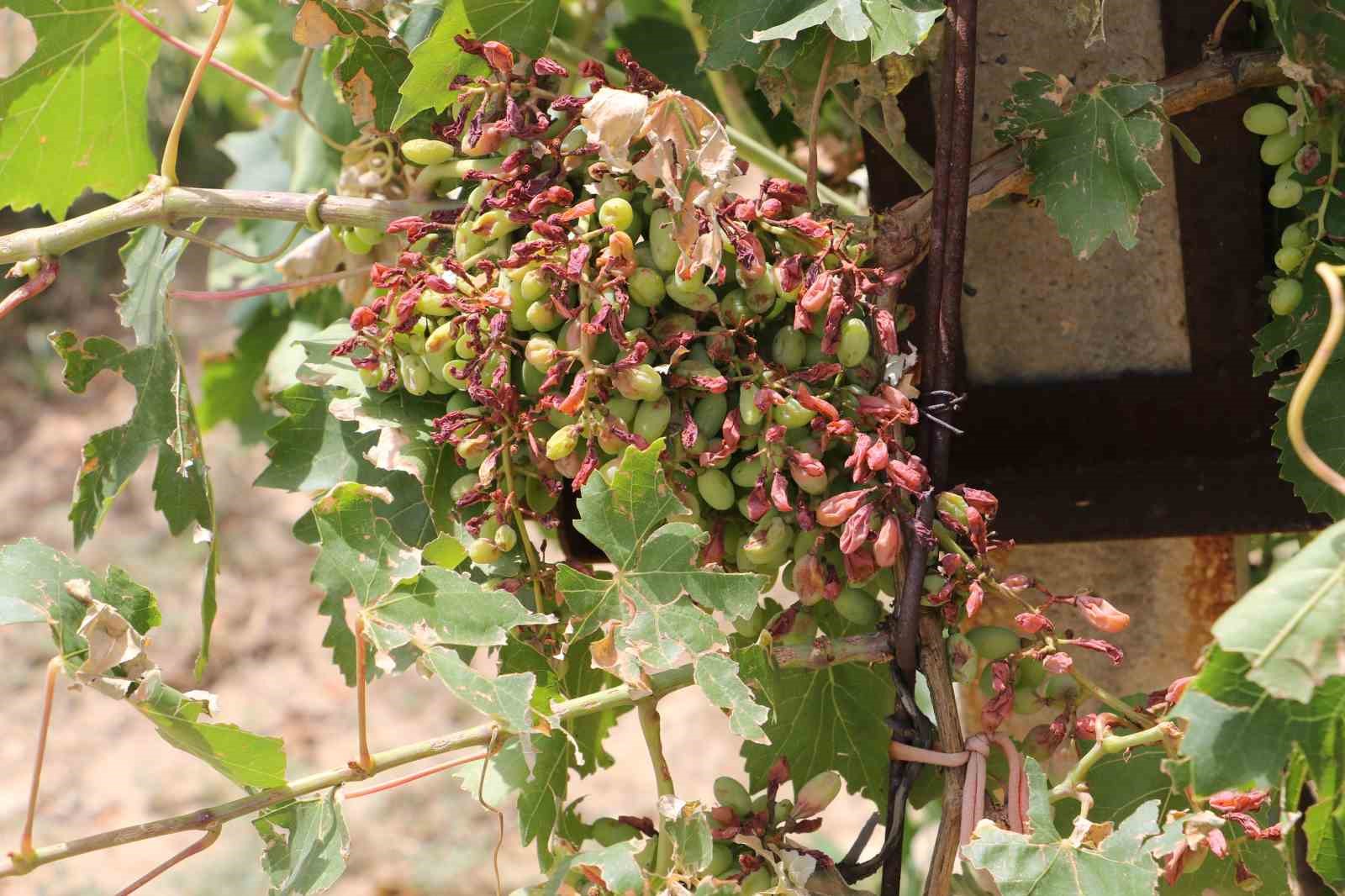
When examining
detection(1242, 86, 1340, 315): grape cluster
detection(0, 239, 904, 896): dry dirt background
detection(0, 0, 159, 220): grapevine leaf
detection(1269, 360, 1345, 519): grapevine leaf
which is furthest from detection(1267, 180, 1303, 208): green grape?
detection(0, 239, 904, 896): dry dirt background

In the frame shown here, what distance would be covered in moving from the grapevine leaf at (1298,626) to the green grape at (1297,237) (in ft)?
1.02

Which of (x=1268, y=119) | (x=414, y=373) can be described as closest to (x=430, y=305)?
(x=414, y=373)

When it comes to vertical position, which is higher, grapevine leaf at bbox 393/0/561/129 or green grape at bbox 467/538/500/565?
grapevine leaf at bbox 393/0/561/129

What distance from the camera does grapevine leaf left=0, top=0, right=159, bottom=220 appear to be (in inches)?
34.9

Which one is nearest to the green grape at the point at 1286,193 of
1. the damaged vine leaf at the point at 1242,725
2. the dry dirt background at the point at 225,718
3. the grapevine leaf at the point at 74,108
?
the damaged vine leaf at the point at 1242,725

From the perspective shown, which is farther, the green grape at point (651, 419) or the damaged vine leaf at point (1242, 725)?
the green grape at point (651, 419)

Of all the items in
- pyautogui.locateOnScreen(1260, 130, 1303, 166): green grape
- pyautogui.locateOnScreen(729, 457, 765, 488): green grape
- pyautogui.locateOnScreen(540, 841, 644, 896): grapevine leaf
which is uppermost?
pyautogui.locateOnScreen(1260, 130, 1303, 166): green grape

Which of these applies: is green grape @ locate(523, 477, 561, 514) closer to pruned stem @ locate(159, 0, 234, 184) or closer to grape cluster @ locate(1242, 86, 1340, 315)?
pruned stem @ locate(159, 0, 234, 184)

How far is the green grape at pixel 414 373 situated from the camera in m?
0.74

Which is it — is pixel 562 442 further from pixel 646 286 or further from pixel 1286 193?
pixel 1286 193

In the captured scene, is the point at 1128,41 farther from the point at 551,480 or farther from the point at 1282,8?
the point at 551,480

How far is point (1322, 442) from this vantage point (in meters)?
0.72

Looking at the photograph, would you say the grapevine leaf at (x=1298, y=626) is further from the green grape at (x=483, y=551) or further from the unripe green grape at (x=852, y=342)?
the green grape at (x=483, y=551)

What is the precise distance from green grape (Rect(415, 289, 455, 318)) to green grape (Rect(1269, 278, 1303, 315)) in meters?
0.49
